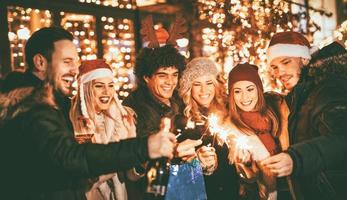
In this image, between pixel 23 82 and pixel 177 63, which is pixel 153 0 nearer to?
pixel 177 63

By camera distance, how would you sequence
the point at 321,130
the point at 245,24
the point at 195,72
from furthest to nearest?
the point at 245,24 < the point at 195,72 < the point at 321,130

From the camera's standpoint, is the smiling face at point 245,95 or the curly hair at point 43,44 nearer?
the curly hair at point 43,44

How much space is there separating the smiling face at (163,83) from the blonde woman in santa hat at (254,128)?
80 centimetres

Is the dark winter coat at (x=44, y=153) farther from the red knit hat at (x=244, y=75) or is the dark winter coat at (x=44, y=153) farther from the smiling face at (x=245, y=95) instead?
the red knit hat at (x=244, y=75)

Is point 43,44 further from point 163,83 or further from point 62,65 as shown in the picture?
point 163,83

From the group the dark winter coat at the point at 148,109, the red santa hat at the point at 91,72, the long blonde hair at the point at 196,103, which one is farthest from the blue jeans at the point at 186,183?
the red santa hat at the point at 91,72

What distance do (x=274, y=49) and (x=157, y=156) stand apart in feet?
11.7

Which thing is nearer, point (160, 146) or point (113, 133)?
point (160, 146)

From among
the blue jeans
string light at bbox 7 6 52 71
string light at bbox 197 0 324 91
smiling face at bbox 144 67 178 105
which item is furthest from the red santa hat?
string light at bbox 197 0 324 91

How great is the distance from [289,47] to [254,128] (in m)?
1.36

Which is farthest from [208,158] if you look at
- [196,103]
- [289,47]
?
[289,47]

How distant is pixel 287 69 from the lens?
18.3 feet

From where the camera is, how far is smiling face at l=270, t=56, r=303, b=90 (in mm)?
5379

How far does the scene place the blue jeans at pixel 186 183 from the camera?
477 centimetres
